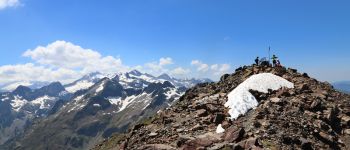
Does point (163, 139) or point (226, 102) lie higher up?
point (226, 102)

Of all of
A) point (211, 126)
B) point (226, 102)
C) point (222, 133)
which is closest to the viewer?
point (222, 133)

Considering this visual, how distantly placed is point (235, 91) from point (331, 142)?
16.3 m

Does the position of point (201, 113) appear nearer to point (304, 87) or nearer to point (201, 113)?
point (201, 113)

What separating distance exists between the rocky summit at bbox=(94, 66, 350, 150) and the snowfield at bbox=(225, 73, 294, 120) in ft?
2.62

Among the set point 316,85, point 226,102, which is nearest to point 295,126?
point 226,102

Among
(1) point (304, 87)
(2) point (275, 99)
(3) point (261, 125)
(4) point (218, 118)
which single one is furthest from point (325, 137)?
(1) point (304, 87)

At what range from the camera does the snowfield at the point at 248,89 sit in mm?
50153

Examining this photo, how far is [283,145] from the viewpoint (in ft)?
127

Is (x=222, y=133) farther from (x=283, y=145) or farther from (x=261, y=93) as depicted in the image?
(x=261, y=93)

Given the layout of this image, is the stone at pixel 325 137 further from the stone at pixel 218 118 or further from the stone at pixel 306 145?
the stone at pixel 218 118

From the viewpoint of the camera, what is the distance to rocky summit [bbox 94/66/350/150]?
3938 centimetres

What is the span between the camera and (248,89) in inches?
2190

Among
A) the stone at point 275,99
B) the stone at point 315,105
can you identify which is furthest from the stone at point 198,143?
the stone at point 315,105

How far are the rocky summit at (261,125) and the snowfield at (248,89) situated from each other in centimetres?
80
